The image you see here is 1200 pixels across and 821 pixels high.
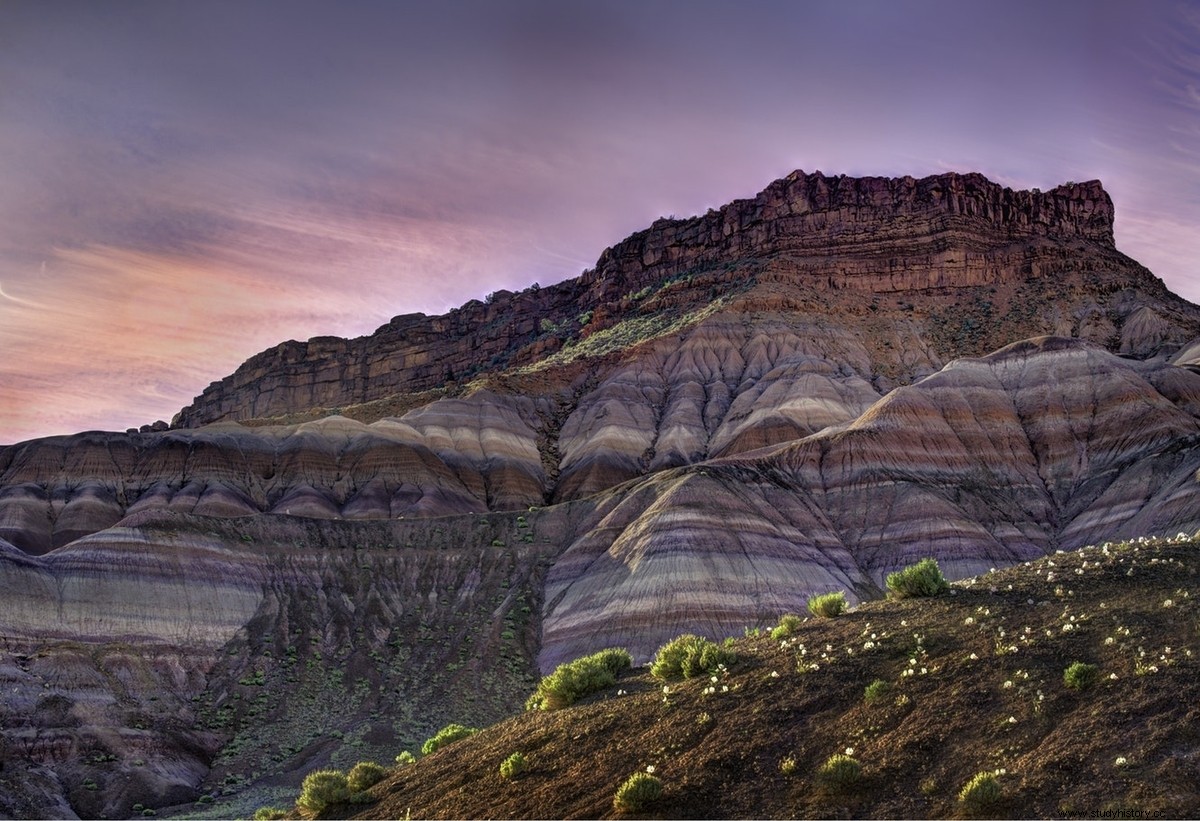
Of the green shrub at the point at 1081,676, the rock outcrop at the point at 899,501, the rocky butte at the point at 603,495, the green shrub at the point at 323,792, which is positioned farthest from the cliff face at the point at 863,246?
the green shrub at the point at 1081,676

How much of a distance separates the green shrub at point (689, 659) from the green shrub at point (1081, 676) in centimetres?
575

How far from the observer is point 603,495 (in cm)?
7594

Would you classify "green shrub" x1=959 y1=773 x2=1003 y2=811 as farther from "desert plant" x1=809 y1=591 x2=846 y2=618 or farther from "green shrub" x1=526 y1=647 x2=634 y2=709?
"green shrub" x1=526 y1=647 x2=634 y2=709

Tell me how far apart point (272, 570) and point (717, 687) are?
5131cm

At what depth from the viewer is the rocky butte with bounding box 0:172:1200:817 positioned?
2053 inches

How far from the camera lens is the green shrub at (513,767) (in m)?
17.4

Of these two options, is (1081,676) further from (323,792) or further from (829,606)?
(323,792)

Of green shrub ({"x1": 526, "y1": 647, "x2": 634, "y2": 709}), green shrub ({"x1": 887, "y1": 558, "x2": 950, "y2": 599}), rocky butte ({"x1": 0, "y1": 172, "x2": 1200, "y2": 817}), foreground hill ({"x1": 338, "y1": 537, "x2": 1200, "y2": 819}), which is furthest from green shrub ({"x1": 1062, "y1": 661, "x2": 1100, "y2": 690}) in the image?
rocky butte ({"x1": 0, "y1": 172, "x2": 1200, "y2": 817})

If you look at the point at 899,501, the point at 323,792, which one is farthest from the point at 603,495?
the point at 323,792

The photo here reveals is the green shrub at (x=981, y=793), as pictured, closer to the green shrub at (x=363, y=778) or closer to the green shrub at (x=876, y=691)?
the green shrub at (x=876, y=691)

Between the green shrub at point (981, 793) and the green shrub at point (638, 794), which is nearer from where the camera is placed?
the green shrub at point (981, 793)

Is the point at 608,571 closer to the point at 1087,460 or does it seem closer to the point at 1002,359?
the point at 1087,460

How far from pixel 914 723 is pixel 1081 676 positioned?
2.24 meters

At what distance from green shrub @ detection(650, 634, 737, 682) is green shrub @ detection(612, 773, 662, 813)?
422 centimetres
